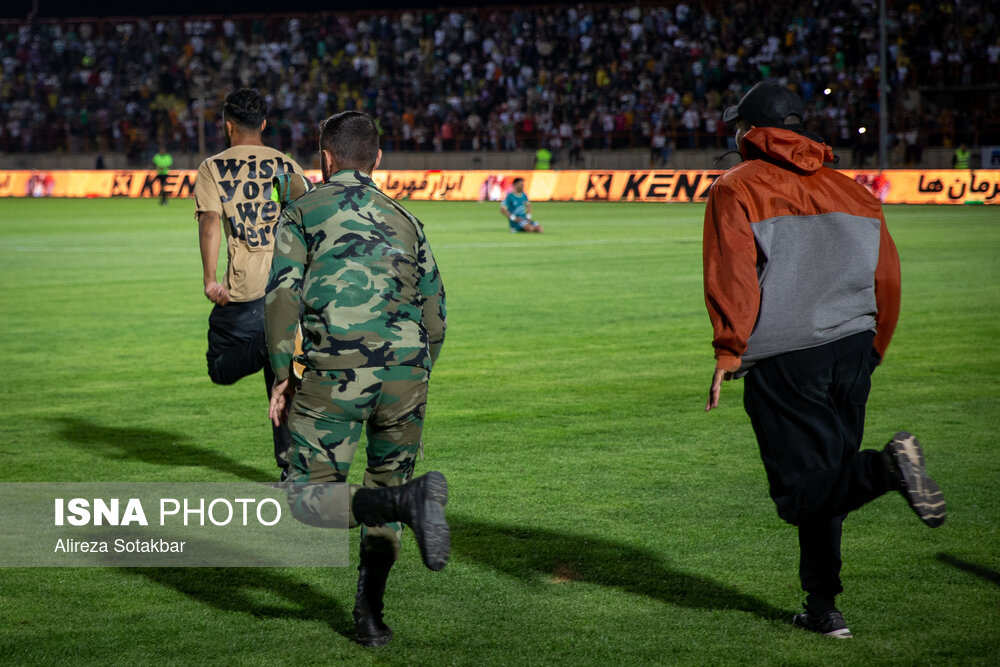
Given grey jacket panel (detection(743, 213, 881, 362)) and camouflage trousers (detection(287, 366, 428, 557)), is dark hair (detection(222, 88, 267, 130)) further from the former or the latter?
grey jacket panel (detection(743, 213, 881, 362))

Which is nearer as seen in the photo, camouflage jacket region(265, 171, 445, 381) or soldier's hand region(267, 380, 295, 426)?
camouflage jacket region(265, 171, 445, 381)

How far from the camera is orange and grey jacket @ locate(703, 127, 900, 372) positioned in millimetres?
4668

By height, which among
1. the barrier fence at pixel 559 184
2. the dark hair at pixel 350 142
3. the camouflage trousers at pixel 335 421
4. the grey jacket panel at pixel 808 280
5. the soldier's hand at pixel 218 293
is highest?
the dark hair at pixel 350 142

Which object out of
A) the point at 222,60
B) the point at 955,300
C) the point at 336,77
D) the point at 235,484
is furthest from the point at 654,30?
the point at 235,484

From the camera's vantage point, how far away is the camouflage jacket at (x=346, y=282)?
456 centimetres

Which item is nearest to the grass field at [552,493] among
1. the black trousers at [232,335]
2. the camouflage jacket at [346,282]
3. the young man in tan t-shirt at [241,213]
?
the black trousers at [232,335]

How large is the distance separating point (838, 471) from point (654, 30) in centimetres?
4747

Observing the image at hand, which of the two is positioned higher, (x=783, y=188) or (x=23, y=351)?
(x=783, y=188)

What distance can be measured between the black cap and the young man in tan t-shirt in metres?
2.90

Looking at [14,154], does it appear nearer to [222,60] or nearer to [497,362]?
[222,60]

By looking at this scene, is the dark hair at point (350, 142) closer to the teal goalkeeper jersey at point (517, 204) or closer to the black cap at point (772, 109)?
the black cap at point (772, 109)

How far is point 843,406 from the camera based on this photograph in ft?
15.8

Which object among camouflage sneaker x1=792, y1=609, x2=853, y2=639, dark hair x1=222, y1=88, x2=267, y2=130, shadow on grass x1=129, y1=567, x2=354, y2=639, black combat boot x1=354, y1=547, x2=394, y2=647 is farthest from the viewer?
dark hair x1=222, y1=88, x2=267, y2=130

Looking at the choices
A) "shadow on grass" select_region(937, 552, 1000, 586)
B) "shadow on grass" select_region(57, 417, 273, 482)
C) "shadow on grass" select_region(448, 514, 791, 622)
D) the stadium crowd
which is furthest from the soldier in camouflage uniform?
the stadium crowd
